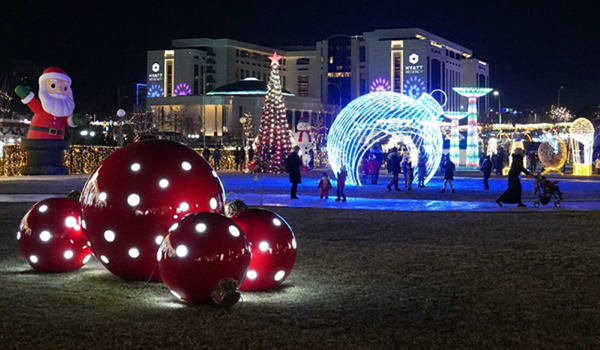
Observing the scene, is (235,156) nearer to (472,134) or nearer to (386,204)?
(472,134)

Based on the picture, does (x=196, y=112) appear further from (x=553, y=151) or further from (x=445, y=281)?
(x=445, y=281)

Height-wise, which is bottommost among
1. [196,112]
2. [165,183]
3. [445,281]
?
[445,281]

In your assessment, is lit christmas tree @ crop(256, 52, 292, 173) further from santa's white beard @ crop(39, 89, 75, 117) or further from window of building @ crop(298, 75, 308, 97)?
window of building @ crop(298, 75, 308, 97)

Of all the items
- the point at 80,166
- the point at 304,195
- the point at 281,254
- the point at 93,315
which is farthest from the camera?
the point at 80,166

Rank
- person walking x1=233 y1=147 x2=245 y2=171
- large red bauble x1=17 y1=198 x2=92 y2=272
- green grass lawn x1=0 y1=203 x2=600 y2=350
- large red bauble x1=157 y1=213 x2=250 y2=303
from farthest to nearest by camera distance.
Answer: person walking x1=233 y1=147 x2=245 y2=171, large red bauble x1=17 y1=198 x2=92 y2=272, large red bauble x1=157 y1=213 x2=250 y2=303, green grass lawn x1=0 y1=203 x2=600 y2=350

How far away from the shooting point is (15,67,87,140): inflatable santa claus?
118 feet

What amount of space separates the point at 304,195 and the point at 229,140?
81.6 meters

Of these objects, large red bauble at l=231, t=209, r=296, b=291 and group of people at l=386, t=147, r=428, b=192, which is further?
group of people at l=386, t=147, r=428, b=192

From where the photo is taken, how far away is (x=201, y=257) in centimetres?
749

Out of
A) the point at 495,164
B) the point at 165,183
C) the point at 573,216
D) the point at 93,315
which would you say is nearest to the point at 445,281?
the point at 165,183

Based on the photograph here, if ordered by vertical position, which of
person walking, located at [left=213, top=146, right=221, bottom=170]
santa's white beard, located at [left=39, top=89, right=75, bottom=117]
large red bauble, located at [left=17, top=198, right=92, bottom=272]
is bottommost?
large red bauble, located at [left=17, top=198, right=92, bottom=272]

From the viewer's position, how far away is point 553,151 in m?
45.2

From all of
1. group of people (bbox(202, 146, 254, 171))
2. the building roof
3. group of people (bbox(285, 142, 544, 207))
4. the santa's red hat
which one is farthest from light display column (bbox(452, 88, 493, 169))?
the building roof

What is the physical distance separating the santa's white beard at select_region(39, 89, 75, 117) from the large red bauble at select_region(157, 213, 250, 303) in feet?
101
